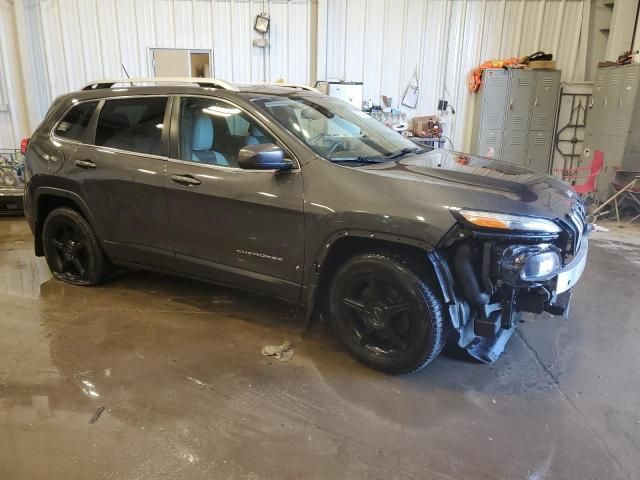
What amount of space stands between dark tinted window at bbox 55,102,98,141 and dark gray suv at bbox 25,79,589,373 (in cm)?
1

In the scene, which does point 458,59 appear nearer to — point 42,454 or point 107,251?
point 107,251

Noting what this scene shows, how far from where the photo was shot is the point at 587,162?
26.9 feet

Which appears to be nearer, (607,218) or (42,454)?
(42,454)

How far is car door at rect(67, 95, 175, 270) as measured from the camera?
3.42m

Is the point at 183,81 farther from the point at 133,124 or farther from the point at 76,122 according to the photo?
the point at 76,122

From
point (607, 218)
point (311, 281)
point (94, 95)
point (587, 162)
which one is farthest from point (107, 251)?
point (587, 162)

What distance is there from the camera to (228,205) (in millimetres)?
3107

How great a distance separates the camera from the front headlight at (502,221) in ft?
7.99

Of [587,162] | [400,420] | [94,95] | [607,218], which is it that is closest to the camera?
[400,420]

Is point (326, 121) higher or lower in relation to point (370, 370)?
higher

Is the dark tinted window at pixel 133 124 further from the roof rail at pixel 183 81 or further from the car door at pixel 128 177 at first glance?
the roof rail at pixel 183 81

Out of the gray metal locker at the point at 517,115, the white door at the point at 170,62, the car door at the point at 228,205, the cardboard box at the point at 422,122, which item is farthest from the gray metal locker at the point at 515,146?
the car door at the point at 228,205

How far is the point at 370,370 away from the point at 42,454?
1.74 m

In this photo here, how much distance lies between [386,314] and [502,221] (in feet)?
2.69
